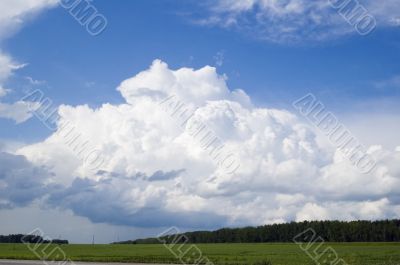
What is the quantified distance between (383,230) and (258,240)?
47282 millimetres

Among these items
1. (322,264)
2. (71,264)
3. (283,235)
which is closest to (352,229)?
(283,235)

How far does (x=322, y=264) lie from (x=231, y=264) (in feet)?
30.4

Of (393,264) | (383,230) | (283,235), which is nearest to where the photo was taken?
(393,264)

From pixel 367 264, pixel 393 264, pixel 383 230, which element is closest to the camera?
pixel 393 264

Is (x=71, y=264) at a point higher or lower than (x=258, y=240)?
lower

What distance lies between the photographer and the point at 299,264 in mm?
51906

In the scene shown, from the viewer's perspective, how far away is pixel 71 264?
163ft

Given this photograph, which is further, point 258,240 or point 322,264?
point 258,240

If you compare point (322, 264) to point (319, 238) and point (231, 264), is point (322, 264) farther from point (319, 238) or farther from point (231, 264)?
point (319, 238)

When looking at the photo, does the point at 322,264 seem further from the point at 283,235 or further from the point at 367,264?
the point at 283,235

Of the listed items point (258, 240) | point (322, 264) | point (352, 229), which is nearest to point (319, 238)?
point (352, 229)

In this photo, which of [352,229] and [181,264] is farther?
[352,229]

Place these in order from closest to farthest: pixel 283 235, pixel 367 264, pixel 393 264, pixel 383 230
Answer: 1. pixel 393 264
2. pixel 367 264
3. pixel 383 230
4. pixel 283 235

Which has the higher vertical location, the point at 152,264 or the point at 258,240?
the point at 258,240
